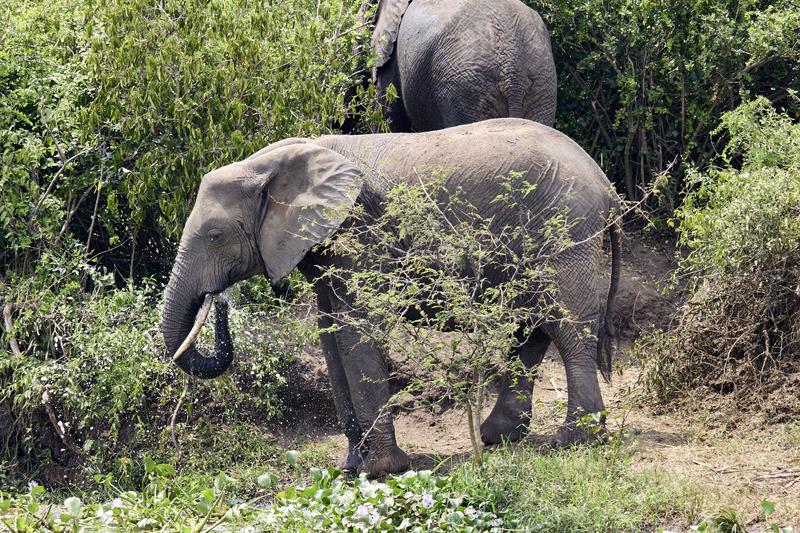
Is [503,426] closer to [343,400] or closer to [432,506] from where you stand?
[343,400]

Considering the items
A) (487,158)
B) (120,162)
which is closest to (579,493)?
(487,158)

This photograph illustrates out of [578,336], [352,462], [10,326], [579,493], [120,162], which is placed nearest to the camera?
[579,493]

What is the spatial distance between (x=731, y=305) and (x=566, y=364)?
1326mm

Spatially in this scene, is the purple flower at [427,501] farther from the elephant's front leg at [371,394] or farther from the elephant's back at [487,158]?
the elephant's back at [487,158]

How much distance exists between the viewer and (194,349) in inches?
364

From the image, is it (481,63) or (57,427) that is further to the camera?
(481,63)

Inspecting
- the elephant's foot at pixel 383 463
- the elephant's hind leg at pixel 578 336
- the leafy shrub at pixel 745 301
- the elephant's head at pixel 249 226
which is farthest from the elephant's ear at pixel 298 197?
the leafy shrub at pixel 745 301

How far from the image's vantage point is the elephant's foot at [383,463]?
30.4ft

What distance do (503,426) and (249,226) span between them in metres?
2.03

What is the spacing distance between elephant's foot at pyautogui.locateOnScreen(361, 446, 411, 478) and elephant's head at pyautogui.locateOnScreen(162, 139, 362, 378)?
44.0 inches

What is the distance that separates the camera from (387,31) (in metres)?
11.7

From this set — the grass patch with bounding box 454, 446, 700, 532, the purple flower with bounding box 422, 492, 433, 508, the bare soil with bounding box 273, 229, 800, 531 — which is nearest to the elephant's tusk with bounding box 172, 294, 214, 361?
the bare soil with bounding box 273, 229, 800, 531

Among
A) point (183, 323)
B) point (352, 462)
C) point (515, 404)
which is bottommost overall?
point (352, 462)

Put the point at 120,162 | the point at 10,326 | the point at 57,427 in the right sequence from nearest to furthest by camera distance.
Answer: the point at 57,427 < the point at 10,326 < the point at 120,162
